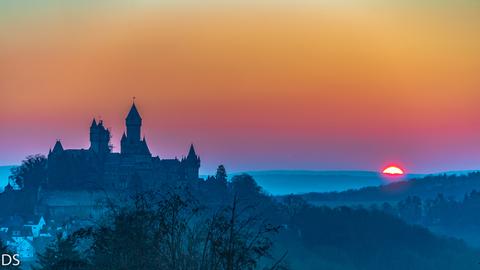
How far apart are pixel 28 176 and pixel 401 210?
234 feet

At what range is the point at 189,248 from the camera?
20891 millimetres

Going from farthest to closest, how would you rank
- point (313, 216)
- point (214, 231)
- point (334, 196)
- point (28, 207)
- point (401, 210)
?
point (334, 196), point (401, 210), point (313, 216), point (28, 207), point (214, 231)

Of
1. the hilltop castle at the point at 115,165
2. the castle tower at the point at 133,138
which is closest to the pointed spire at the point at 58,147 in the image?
the hilltop castle at the point at 115,165

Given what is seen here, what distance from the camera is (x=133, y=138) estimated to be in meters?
124

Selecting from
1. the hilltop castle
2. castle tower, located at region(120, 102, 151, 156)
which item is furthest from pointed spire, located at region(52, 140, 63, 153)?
castle tower, located at region(120, 102, 151, 156)

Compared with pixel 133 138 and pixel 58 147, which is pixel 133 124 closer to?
pixel 133 138

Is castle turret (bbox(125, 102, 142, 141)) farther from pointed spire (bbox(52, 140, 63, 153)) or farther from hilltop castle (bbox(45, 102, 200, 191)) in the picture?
pointed spire (bbox(52, 140, 63, 153))

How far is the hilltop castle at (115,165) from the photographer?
118 meters

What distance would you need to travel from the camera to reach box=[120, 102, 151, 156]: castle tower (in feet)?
404

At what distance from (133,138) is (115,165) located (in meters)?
4.20

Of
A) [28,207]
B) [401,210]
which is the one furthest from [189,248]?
[401,210]

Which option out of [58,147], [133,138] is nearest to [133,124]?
[133,138]

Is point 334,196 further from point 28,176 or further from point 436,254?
point 28,176

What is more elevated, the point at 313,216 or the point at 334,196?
the point at 334,196
